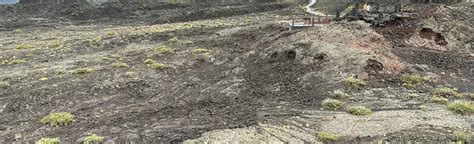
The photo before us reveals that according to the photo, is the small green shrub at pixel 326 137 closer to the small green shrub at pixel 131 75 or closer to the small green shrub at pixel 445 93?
the small green shrub at pixel 445 93

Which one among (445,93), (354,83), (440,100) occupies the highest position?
(354,83)

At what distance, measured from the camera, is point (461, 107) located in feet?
72.2

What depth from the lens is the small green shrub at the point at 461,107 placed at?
21.8 metres

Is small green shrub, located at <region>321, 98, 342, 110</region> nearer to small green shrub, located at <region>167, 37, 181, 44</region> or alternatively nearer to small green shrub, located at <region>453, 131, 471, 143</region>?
small green shrub, located at <region>453, 131, 471, 143</region>

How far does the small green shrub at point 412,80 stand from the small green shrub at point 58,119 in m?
16.9

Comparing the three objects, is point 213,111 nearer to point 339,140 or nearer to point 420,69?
point 339,140

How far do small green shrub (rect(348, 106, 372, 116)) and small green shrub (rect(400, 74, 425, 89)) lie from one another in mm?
4681

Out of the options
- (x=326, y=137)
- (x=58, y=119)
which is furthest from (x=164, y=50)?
(x=326, y=137)

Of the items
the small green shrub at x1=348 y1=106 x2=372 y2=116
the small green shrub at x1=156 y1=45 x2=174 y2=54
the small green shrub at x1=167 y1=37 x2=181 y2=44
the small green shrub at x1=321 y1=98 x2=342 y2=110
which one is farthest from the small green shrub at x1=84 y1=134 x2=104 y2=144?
the small green shrub at x1=167 y1=37 x2=181 y2=44

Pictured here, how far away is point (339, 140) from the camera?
19094mm

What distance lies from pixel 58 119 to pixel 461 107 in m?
18.3

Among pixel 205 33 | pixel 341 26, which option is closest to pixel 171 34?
pixel 205 33

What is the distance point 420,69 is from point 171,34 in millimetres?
26929

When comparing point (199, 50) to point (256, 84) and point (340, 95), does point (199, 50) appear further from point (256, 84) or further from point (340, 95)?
point (340, 95)
